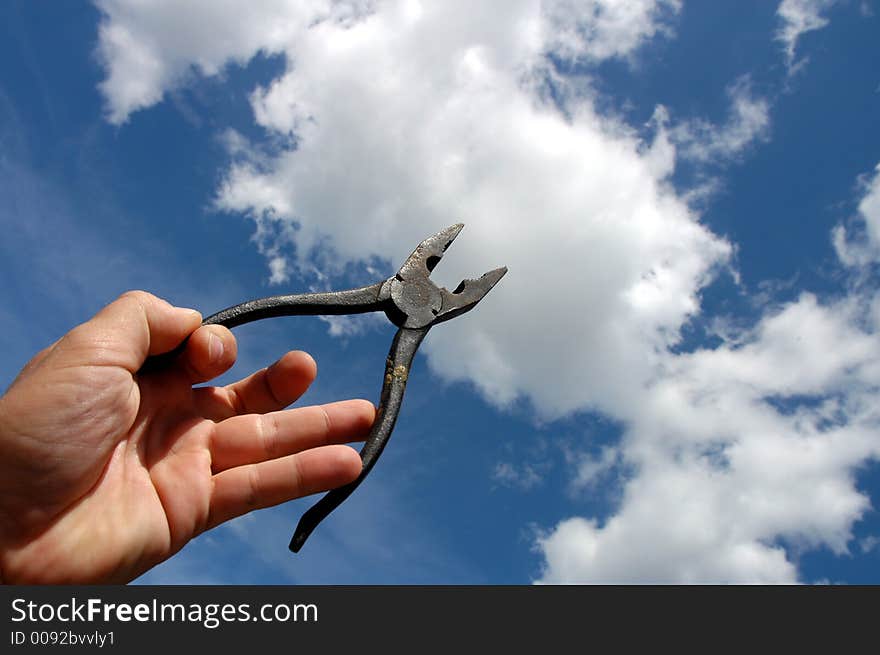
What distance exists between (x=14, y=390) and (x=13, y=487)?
0.45 m

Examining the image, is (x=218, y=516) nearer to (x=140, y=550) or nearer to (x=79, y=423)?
(x=140, y=550)

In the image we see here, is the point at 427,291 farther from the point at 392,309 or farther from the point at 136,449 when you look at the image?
the point at 136,449

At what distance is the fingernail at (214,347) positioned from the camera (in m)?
3.10

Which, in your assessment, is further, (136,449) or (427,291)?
(427,291)

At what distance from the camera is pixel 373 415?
335cm

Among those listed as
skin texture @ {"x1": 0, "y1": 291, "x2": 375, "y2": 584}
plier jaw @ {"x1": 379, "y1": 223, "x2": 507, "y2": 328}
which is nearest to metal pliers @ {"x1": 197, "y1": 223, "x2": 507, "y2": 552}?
plier jaw @ {"x1": 379, "y1": 223, "x2": 507, "y2": 328}

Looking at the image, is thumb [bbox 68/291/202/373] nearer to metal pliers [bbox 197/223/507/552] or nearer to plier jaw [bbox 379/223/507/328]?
metal pliers [bbox 197/223/507/552]

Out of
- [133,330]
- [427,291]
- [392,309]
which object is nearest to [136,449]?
[133,330]

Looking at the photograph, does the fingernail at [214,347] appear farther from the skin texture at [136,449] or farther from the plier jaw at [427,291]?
the plier jaw at [427,291]

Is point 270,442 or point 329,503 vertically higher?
point 270,442

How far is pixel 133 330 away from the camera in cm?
296

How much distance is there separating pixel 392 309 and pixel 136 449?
156cm
